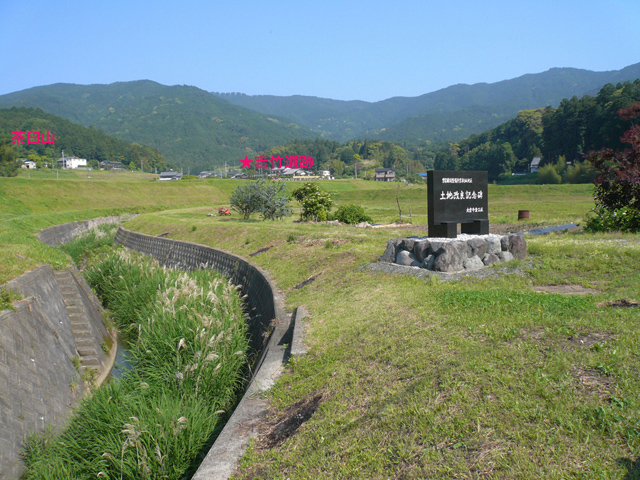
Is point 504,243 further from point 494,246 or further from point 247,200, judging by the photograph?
point 247,200

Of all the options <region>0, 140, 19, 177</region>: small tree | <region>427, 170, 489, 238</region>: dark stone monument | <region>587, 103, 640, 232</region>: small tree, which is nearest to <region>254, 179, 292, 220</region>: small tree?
<region>587, 103, 640, 232</region>: small tree

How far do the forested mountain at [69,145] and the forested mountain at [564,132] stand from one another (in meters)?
117

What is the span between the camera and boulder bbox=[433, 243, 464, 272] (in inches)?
434

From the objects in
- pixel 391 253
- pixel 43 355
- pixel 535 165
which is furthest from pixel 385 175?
pixel 43 355

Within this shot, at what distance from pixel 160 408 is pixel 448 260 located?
696cm

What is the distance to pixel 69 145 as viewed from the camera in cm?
16600

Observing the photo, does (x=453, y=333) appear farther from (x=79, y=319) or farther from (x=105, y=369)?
(x=79, y=319)

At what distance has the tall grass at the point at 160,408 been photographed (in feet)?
19.8

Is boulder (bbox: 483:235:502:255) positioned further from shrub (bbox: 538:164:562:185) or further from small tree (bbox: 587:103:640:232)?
shrub (bbox: 538:164:562:185)

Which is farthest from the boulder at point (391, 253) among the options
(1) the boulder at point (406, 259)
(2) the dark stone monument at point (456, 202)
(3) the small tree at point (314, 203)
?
(3) the small tree at point (314, 203)

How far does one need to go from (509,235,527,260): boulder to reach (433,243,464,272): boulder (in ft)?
6.03

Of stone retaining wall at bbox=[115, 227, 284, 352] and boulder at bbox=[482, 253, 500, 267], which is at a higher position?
boulder at bbox=[482, 253, 500, 267]

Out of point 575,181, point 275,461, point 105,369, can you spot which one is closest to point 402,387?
point 275,461

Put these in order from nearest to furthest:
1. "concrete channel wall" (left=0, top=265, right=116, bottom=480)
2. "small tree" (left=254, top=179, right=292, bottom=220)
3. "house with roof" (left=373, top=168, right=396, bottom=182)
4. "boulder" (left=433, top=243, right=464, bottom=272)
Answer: "concrete channel wall" (left=0, top=265, right=116, bottom=480) < "boulder" (left=433, top=243, right=464, bottom=272) < "small tree" (left=254, top=179, right=292, bottom=220) < "house with roof" (left=373, top=168, right=396, bottom=182)
